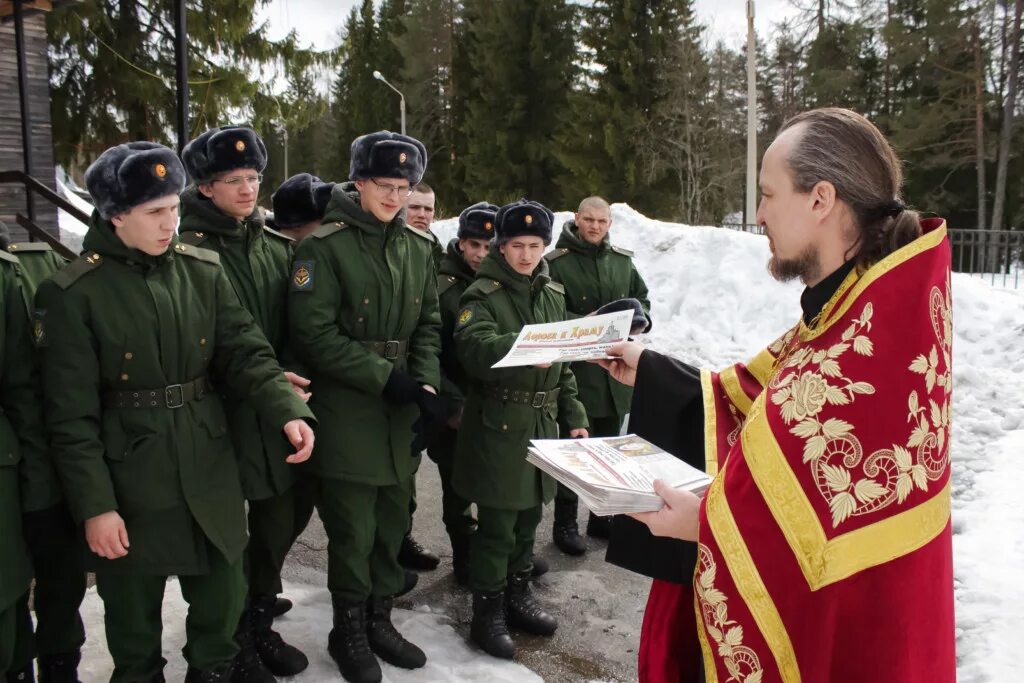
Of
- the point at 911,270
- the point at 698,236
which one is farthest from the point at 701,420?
the point at 698,236

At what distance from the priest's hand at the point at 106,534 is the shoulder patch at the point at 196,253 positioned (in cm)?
98

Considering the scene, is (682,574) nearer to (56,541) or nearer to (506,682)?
(506,682)

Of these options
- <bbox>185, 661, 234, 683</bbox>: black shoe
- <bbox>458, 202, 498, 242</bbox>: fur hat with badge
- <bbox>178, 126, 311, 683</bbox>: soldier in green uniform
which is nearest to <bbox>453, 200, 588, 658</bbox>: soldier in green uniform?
A: <bbox>458, 202, 498, 242</bbox>: fur hat with badge

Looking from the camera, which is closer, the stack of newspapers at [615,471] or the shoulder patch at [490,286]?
the stack of newspapers at [615,471]

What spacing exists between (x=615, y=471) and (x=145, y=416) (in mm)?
1800

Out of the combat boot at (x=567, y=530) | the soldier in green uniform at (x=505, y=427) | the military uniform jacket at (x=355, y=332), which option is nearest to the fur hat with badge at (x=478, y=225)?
the soldier in green uniform at (x=505, y=427)

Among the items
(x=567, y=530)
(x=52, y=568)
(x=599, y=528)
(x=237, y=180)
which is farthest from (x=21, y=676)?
(x=599, y=528)

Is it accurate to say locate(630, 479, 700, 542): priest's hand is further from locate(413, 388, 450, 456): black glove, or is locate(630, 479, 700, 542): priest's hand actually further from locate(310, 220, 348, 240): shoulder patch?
locate(310, 220, 348, 240): shoulder patch

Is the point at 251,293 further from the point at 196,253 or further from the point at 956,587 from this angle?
the point at 956,587

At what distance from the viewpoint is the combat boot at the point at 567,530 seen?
5.22 metres

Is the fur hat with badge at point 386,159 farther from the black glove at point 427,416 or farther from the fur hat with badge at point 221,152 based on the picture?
the black glove at point 427,416

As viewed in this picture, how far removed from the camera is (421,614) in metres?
4.31

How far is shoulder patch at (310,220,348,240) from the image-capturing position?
12.0 feet

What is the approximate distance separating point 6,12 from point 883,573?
8.71 meters
